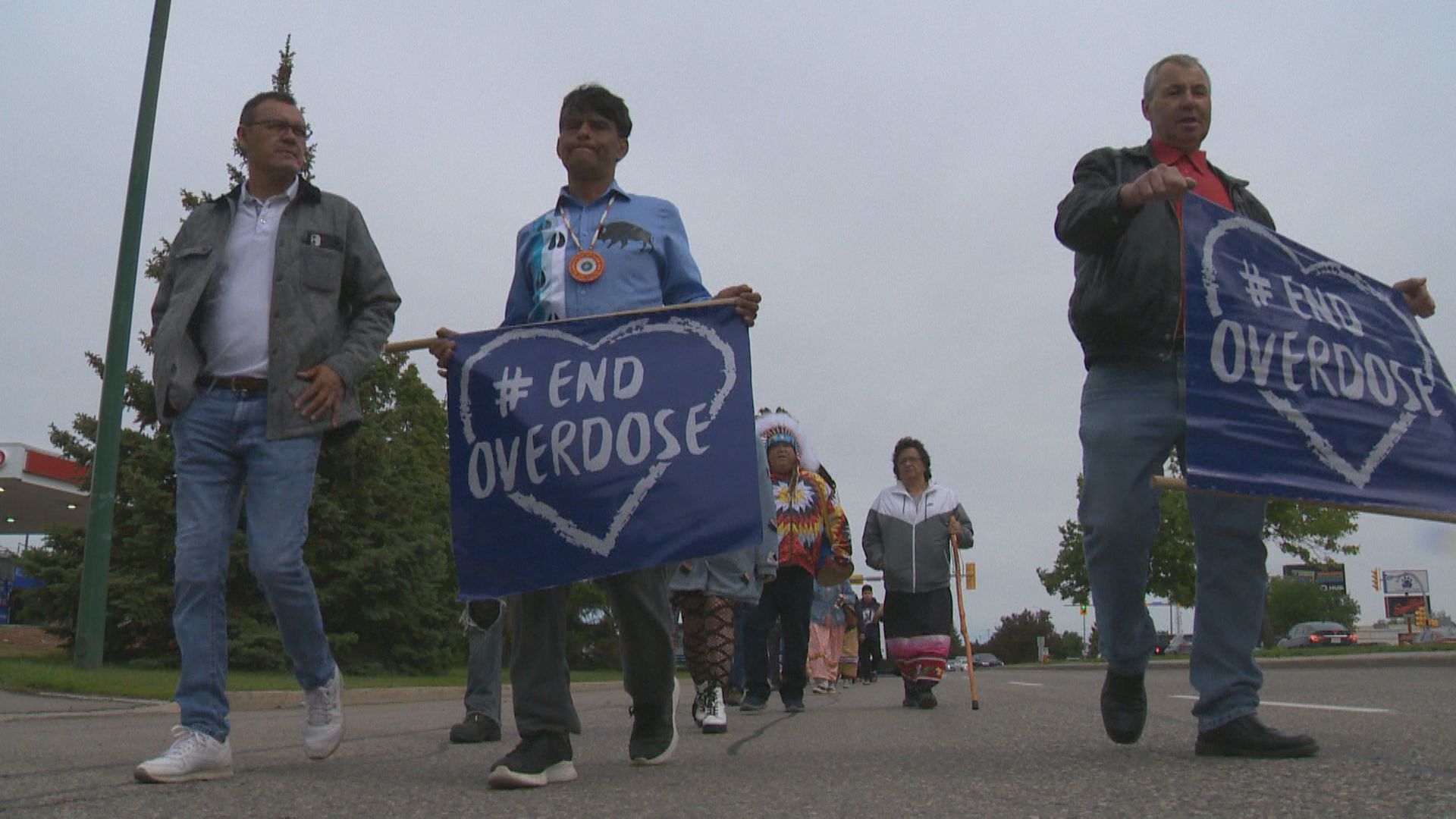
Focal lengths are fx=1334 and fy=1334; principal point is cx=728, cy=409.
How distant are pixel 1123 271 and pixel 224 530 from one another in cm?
285

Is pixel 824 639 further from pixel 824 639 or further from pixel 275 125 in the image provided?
pixel 275 125

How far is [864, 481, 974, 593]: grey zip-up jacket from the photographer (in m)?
9.34

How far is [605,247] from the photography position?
4.20 meters

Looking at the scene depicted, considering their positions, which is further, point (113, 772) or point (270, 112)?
point (270, 112)

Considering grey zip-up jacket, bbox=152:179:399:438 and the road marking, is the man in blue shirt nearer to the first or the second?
grey zip-up jacket, bbox=152:179:399:438

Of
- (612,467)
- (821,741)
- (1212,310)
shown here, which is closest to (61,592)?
(821,741)

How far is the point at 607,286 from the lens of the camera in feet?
13.7

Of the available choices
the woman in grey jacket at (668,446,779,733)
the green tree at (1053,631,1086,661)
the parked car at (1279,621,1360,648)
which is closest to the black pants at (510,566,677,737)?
the woman in grey jacket at (668,446,779,733)

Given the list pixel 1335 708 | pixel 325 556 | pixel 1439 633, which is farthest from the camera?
pixel 1439 633

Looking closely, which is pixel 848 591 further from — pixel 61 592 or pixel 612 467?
pixel 612 467

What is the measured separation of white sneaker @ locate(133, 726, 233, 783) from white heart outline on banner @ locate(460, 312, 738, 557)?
3.68 feet

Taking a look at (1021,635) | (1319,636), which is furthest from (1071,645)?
(1319,636)

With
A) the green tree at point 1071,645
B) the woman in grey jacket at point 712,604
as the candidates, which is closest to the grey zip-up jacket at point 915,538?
the woman in grey jacket at point 712,604

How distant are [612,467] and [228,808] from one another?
4.63ft
